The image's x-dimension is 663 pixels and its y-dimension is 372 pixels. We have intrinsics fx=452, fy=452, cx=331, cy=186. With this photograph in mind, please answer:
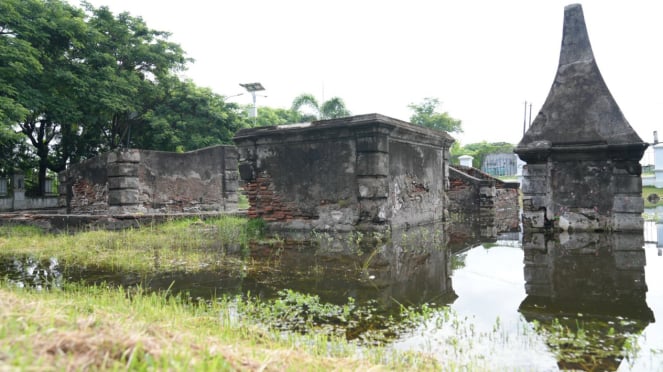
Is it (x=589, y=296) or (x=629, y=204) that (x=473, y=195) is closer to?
(x=629, y=204)

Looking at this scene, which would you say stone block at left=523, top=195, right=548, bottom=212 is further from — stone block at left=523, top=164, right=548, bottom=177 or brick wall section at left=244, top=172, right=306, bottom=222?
brick wall section at left=244, top=172, right=306, bottom=222

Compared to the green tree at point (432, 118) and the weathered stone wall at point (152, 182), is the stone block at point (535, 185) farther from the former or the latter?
the green tree at point (432, 118)

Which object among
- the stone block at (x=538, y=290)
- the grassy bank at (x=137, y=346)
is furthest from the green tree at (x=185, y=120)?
the grassy bank at (x=137, y=346)

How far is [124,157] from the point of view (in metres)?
12.6

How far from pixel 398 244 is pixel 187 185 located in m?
8.85

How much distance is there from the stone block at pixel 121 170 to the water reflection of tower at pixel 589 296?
34.1 feet

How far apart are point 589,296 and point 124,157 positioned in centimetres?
1183

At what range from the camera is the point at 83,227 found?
9.93m

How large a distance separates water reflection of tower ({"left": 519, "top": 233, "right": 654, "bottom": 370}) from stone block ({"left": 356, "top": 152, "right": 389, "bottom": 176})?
8.93 feet

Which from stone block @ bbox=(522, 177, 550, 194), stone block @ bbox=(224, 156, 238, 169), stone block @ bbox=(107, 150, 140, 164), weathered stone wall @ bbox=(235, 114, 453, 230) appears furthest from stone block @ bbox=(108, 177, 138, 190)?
stone block @ bbox=(522, 177, 550, 194)

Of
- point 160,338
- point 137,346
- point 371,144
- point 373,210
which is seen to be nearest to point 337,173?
point 371,144

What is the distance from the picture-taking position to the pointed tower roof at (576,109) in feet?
26.4

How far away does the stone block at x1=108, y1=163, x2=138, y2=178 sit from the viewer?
12.5 m

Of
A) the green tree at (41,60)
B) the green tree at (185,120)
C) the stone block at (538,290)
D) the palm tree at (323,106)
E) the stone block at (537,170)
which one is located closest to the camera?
the stone block at (538,290)
